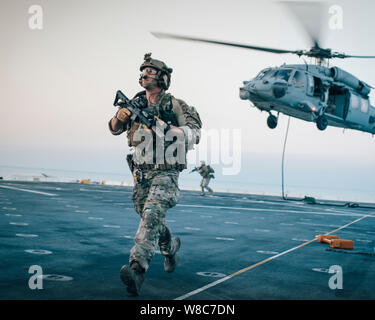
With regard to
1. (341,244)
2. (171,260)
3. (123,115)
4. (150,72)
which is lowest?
(341,244)

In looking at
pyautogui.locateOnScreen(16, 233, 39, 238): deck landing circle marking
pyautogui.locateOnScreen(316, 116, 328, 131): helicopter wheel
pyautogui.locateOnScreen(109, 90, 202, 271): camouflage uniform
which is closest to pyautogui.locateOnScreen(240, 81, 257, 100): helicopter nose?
pyautogui.locateOnScreen(316, 116, 328, 131): helicopter wheel

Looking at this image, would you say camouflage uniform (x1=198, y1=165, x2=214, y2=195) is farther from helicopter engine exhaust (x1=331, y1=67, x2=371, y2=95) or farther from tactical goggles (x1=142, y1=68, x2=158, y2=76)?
tactical goggles (x1=142, y1=68, x2=158, y2=76)

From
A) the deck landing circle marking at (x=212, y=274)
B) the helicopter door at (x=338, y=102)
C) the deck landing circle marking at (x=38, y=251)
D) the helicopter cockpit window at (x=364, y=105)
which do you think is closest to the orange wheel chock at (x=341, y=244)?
the deck landing circle marking at (x=212, y=274)

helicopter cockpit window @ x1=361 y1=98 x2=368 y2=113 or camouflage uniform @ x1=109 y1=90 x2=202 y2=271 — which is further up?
helicopter cockpit window @ x1=361 y1=98 x2=368 y2=113

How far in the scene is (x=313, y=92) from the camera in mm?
19781

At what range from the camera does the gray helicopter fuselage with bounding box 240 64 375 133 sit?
62.0 feet

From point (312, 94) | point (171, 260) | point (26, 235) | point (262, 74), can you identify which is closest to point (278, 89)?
point (262, 74)

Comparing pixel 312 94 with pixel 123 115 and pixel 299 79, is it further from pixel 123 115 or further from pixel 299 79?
pixel 123 115

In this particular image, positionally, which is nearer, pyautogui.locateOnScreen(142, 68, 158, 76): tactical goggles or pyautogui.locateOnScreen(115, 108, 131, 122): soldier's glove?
pyautogui.locateOnScreen(115, 108, 131, 122): soldier's glove

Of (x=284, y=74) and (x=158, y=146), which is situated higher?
(x=284, y=74)

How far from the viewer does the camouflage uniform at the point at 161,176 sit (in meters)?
5.01

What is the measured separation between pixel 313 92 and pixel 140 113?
53.3 feet

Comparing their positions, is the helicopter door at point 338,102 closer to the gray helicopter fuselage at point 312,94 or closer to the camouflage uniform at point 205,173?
the gray helicopter fuselage at point 312,94
